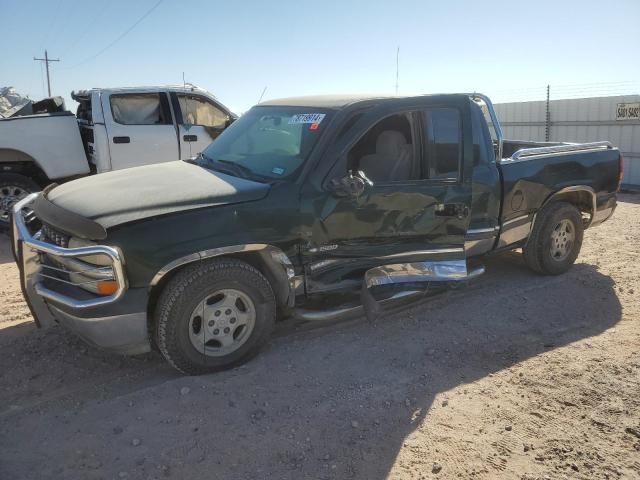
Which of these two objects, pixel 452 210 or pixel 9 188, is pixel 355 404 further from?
pixel 9 188

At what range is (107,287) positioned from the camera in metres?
3.27

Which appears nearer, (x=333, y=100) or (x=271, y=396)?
(x=271, y=396)

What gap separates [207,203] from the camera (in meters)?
3.54

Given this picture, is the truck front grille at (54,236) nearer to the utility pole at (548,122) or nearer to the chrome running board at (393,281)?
the chrome running board at (393,281)

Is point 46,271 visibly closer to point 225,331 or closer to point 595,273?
point 225,331

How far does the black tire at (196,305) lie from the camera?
344cm

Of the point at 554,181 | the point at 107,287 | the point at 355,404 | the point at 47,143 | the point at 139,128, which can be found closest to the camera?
the point at 107,287

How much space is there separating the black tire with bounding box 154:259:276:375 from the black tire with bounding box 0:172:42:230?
17.4 ft

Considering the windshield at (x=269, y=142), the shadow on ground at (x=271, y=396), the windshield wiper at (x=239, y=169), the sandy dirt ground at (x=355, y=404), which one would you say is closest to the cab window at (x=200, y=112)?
the windshield at (x=269, y=142)

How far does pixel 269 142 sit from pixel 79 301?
73.7 inches

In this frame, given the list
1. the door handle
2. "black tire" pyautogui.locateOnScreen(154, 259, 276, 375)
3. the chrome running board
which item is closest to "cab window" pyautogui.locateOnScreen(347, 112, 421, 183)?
the door handle

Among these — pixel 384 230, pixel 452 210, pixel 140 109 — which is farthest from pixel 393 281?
pixel 140 109

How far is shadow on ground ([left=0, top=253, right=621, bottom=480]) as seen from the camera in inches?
113

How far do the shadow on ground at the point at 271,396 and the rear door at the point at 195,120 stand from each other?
170 inches
